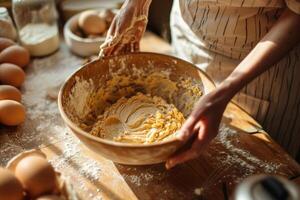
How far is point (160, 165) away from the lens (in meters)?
0.90

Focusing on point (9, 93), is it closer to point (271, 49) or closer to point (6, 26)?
point (6, 26)

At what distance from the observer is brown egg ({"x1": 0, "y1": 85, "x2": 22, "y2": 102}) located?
107 centimetres

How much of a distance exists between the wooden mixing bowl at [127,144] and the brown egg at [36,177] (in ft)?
0.33

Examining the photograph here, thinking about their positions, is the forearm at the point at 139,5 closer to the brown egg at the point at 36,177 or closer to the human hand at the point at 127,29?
the human hand at the point at 127,29

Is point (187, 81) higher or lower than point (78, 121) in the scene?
higher

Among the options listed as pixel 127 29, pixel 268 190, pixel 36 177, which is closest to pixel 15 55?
pixel 127 29

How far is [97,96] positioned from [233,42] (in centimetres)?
41

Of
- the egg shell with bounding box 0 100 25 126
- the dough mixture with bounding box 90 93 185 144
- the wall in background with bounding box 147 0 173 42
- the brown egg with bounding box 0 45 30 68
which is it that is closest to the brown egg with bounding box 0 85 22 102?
the egg shell with bounding box 0 100 25 126

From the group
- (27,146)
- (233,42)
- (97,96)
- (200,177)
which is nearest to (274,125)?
(233,42)

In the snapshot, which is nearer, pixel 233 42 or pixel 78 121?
pixel 78 121

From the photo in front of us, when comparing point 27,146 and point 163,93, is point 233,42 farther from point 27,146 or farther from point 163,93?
point 27,146

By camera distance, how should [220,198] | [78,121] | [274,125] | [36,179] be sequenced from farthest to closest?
[274,125], [78,121], [220,198], [36,179]

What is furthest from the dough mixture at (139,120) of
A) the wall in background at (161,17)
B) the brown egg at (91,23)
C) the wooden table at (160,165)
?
the wall in background at (161,17)

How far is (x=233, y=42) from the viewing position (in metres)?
1.07
